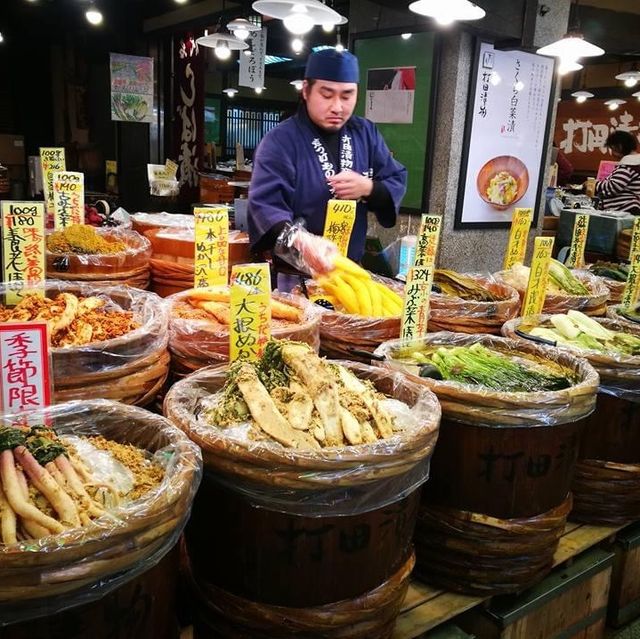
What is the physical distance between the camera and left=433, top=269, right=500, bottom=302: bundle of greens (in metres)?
3.30

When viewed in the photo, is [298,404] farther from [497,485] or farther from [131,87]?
[131,87]

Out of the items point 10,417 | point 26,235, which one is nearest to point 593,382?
point 10,417

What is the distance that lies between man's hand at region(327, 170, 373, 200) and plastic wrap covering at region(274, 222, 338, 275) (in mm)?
400

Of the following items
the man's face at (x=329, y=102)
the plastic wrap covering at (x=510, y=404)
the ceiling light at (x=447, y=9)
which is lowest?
the plastic wrap covering at (x=510, y=404)

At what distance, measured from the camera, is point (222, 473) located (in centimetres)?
A: 156

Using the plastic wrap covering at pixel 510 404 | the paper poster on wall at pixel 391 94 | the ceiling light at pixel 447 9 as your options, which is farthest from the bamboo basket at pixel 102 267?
the paper poster on wall at pixel 391 94

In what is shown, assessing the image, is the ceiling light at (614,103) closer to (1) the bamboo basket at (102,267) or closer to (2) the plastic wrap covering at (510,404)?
(1) the bamboo basket at (102,267)

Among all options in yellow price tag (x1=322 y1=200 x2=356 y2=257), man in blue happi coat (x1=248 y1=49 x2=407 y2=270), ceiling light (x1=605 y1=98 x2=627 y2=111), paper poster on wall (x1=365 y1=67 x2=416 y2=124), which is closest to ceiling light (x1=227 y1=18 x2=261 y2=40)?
paper poster on wall (x1=365 y1=67 x2=416 y2=124)

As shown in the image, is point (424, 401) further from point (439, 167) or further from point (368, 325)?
point (439, 167)

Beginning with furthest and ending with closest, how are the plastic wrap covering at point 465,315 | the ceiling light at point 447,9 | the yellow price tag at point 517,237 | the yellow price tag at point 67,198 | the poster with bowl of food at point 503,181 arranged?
the poster with bowl of food at point 503,181
the ceiling light at point 447,9
the yellow price tag at point 517,237
the yellow price tag at point 67,198
the plastic wrap covering at point 465,315

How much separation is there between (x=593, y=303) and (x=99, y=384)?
8.96 ft

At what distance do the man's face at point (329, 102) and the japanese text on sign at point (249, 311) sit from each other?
1806 mm

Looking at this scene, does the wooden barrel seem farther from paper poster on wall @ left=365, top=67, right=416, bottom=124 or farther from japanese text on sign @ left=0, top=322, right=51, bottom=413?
paper poster on wall @ left=365, top=67, right=416, bottom=124

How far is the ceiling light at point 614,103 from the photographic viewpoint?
55.3 ft
